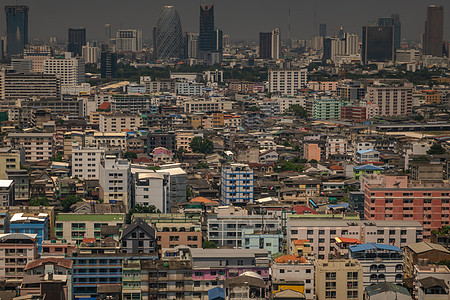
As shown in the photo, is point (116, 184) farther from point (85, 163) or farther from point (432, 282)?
point (432, 282)

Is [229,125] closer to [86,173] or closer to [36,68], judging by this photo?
[86,173]

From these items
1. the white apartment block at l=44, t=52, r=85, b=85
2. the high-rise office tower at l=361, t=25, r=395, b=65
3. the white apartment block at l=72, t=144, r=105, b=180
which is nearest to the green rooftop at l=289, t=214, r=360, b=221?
the white apartment block at l=72, t=144, r=105, b=180

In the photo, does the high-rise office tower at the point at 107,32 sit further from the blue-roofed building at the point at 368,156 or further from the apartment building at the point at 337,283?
the apartment building at the point at 337,283

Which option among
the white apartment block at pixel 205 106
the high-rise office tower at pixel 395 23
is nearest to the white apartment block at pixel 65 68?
the white apartment block at pixel 205 106

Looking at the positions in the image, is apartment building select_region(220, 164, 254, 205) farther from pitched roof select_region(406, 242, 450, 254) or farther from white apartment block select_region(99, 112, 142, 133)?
white apartment block select_region(99, 112, 142, 133)

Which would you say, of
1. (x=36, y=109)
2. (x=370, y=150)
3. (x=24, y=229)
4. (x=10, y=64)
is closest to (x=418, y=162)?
(x=370, y=150)

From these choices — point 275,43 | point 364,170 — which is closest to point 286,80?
point 364,170
